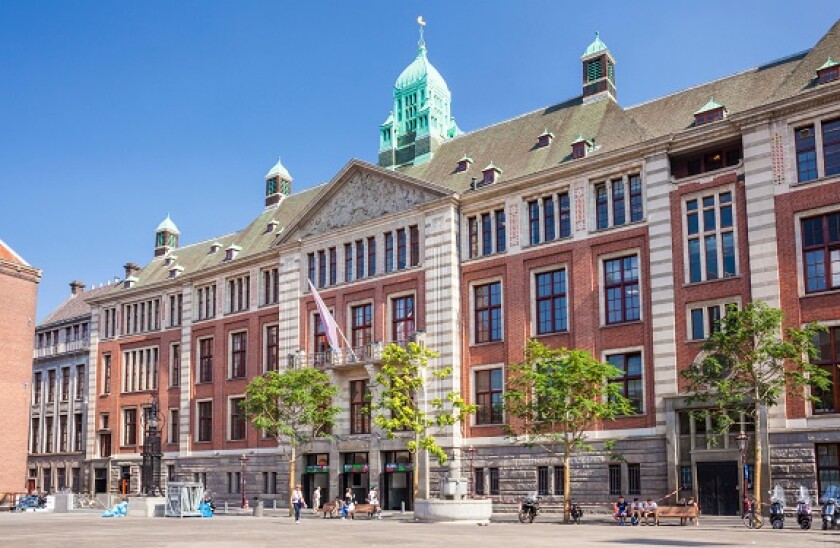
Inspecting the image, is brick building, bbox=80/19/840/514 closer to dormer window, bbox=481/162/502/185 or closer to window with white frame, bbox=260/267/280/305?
window with white frame, bbox=260/267/280/305

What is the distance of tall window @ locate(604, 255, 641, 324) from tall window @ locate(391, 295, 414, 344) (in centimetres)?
1294

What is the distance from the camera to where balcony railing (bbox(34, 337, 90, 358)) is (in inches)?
3453

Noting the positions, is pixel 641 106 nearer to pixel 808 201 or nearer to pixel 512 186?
pixel 512 186

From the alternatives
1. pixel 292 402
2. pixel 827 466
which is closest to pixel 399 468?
pixel 292 402

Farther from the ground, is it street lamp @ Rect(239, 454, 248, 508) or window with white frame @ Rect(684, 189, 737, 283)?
window with white frame @ Rect(684, 189, 737, 283)

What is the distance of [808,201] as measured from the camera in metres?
43.1

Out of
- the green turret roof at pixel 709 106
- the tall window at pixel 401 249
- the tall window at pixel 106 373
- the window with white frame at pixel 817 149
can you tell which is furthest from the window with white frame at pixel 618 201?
the tall window at pixel 106 373

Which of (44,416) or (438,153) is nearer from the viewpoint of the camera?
(438,153)

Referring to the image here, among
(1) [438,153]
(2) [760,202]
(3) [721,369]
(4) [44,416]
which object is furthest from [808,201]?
(4) [44,416]

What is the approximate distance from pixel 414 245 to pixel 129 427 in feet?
107

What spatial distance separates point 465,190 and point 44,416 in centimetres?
5175

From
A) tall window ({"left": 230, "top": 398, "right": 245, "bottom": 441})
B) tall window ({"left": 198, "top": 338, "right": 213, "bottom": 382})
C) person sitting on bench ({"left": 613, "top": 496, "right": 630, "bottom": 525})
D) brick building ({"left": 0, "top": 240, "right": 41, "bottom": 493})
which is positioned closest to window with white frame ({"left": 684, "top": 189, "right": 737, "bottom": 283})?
person sitting on bench ({"left": 613, "top": 496, "right": 630, "bottom": 525})

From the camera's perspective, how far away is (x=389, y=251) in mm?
60656

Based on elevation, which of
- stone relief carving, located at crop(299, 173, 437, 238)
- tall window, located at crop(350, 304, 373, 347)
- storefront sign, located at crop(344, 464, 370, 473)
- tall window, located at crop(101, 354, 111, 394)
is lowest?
storefront sign, located at crop(344, 464, 370, 473)
